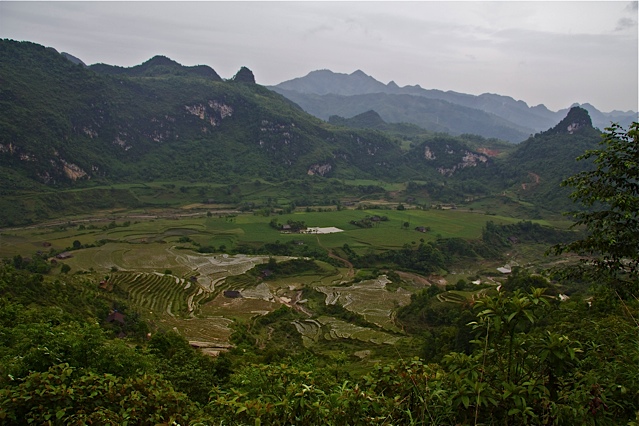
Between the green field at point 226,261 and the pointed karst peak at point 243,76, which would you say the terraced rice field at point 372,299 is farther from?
the pointed karst peak at point 243,76

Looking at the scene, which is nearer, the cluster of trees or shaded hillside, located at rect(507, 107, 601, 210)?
the cluster of trees

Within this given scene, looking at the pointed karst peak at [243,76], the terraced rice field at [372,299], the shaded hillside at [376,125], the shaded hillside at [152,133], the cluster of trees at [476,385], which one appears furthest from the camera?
the shaded hillside at [376,125]

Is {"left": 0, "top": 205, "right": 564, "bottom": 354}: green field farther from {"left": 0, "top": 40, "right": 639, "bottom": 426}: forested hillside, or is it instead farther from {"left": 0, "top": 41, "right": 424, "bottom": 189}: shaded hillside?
{"left": 0, "top": 41, "right": 424, "bottom": 189}: shaded hillside

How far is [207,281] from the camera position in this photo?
39969 millimetres

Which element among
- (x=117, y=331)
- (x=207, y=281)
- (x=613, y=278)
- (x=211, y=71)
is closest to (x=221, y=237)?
(x=207, y=281)

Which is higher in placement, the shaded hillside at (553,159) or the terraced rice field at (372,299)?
the shaded hillside at (553,159)

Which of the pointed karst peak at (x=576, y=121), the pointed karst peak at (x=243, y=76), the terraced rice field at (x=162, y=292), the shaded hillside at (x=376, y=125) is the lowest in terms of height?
the terraced rice field at (x=162, y=292)

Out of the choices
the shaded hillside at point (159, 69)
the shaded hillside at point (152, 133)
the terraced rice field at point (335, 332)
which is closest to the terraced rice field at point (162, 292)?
the terraced rice field at point (335, 332)

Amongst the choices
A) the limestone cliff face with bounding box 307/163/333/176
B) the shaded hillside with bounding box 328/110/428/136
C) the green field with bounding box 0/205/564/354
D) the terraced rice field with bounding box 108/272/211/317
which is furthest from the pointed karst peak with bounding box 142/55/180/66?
the terraced rice field with bounding box 108/272/211/317

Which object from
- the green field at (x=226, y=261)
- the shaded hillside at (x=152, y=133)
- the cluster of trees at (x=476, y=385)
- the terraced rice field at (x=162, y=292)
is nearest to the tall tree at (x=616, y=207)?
the cluster of trees at (x=476, y=385)

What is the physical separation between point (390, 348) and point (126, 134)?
342ft

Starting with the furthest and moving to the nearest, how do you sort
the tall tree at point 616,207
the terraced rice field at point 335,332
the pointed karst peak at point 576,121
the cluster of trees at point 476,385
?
the pointed karst peak at point 576,121, the terraced rice field at point 335,332, the tall tree at point 616,207, the cluster of trees at point 476,385

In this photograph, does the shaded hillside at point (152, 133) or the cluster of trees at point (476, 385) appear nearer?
the cluster of trees at point (476, 385)

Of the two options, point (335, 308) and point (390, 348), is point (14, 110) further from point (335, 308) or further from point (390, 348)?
point (390, 348)
